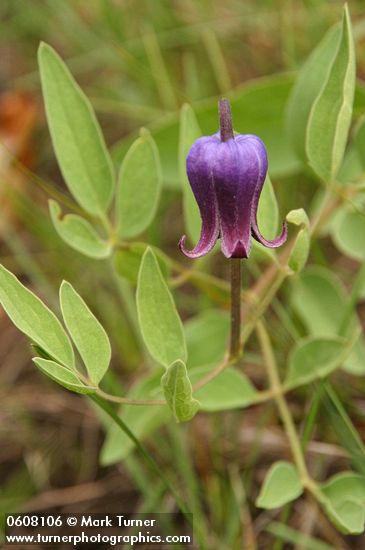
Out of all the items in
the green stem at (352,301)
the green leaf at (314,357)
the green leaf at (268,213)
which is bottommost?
the green leaf at (314,357)

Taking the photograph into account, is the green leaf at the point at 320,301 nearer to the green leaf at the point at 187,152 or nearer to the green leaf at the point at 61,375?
the green leaf at the point at 187,152

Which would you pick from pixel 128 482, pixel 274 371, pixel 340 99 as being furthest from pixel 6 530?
pixel 340 99

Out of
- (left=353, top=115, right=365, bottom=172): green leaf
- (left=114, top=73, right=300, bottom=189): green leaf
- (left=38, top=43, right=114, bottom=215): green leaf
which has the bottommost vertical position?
(left=38, top=43, right=114, bottom=215): green leaf

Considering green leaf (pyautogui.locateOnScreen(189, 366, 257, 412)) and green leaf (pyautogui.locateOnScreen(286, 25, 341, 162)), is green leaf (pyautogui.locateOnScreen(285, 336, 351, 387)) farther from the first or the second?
green leaf (pyautogui.locateOnScreen(286, 25, 341, 162))

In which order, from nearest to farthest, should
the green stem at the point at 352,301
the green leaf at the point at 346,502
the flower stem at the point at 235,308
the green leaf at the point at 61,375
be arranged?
the green leaf at the point at 61,375, the flower stem at the point at 235,308, the green leaf at the point at 346,502, the green stem at the point at 352,301

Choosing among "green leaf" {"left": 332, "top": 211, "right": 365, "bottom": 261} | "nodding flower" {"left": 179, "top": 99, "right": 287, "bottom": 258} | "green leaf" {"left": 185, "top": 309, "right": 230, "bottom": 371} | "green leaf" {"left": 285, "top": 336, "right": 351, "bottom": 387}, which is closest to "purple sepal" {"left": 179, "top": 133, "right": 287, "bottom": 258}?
"nodding flower" {"left": 179, "top": 99, "right": 287, "bottom": 258}

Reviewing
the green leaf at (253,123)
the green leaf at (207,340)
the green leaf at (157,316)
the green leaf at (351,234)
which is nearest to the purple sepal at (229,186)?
the green leaf at (157,316)
